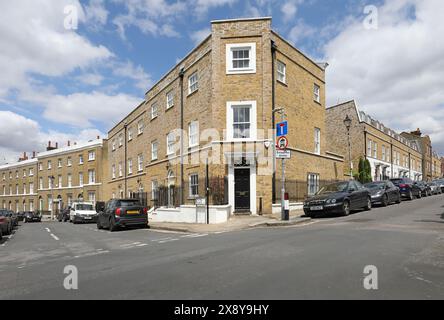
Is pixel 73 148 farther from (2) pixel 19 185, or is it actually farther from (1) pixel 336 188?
(1) pixel 336 188

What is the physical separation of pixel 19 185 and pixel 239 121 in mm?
57740

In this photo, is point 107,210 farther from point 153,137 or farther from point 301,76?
point 301,76

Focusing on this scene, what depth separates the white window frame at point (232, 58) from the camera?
61.3ft

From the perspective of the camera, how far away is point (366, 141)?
3653cm

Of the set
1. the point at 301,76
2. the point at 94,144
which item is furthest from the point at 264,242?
the point at 94,144

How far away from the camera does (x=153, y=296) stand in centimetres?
475

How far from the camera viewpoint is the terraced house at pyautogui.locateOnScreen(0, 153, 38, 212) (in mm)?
58469

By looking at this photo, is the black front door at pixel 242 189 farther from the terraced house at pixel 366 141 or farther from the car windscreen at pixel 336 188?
the terraced house at pixel 366 141

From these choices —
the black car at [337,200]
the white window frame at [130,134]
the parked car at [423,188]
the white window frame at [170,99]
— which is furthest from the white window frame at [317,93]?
the white window frame at [130,134]

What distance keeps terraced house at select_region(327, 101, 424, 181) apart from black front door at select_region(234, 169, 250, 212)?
16059 mm

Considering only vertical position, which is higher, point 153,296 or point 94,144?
point 94,144

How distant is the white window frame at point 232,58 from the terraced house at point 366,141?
1461 cm

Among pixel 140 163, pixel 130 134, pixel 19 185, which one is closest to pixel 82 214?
pixel 140 163
